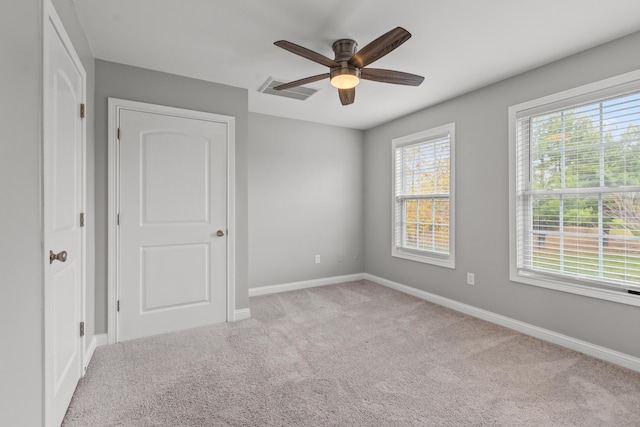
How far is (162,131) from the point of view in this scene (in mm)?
2900

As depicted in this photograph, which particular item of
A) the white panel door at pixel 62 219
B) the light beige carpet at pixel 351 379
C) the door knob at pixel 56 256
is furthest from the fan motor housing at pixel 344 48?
the light beige carpet at pixel 351 379

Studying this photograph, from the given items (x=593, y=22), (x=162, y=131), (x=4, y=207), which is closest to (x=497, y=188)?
(x=593, y=22)

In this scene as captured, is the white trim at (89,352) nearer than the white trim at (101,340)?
Yes

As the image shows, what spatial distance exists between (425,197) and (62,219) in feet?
12.1

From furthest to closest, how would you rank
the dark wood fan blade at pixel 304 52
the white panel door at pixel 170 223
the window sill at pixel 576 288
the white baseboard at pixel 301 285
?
the white baseboard at pixel 301 285, the white panel door at pixel 170 223, the window sill at pixel 576 288, the dark wood fan blade at pixel 304 52

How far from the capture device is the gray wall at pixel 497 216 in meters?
2.39

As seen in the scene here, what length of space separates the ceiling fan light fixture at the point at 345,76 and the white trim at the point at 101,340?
113 inches

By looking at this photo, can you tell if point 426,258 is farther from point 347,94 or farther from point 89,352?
point 89,352

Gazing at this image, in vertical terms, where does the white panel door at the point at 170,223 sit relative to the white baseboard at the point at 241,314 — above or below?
above

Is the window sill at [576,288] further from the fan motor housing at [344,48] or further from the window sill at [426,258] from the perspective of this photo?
the fan motor housing at [344,48]

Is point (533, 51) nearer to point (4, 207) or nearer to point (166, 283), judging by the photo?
point (4, 207)

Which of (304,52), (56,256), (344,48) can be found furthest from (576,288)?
(56,256)

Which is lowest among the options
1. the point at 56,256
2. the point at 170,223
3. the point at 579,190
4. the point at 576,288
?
the point at 576,288

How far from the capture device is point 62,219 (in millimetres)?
1754
